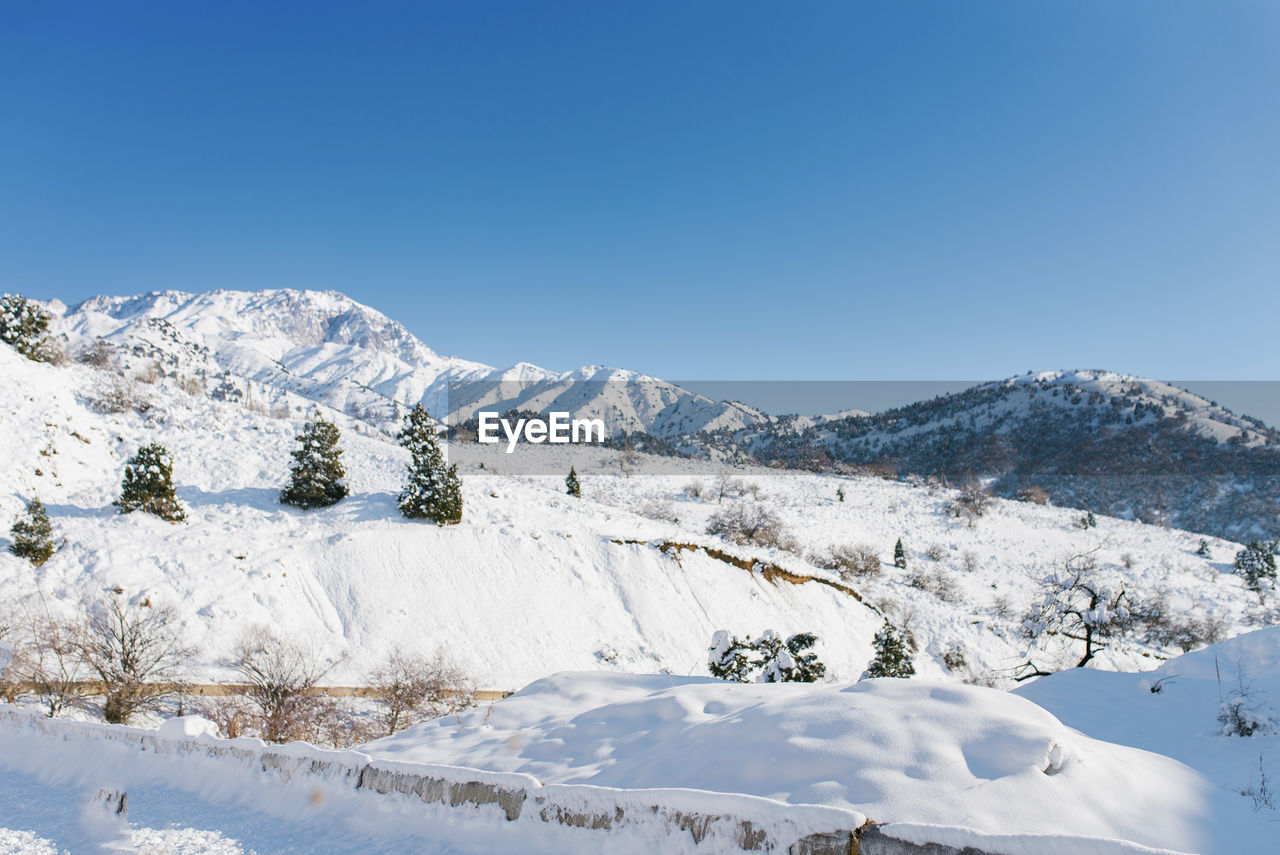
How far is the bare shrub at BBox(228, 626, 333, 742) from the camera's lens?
9.74 m

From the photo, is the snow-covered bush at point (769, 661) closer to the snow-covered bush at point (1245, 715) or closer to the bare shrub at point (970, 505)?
the snow-covered bush at point (1245, 715)

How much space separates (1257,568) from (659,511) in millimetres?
39182

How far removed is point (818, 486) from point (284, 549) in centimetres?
4532

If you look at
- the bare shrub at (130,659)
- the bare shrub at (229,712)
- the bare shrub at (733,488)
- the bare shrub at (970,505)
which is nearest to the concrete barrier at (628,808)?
the bare shrub at (229,712)

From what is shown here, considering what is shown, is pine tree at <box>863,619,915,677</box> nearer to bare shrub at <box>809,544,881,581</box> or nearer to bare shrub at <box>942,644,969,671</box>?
bare shrub at <box>942,644,969,671</box>

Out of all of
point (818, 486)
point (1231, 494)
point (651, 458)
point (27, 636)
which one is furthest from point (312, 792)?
point (1231, 494)

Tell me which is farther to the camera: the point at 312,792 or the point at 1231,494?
the point at 1231,494

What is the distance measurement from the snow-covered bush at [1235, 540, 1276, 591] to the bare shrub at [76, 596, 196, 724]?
54166 millimetres

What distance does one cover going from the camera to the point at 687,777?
3.99 m

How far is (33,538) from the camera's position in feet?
43.4

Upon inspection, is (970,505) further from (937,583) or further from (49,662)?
(49,662)

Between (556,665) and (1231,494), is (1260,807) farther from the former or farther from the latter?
(1231,494)

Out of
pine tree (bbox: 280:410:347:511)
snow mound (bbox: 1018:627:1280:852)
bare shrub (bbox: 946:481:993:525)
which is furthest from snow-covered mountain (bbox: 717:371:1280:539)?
pine tree (bbox: 280:410:347:511)

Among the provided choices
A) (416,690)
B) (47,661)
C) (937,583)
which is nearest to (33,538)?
(47,661)
